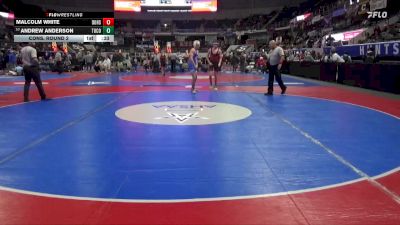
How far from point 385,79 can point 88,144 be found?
11.2 m

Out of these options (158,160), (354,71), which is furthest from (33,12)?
(158,160)

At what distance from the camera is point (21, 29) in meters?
21.3

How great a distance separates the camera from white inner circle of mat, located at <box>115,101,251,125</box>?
7988mm

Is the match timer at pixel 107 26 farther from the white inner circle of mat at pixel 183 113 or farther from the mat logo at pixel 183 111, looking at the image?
the mat logo at pixel 183 111

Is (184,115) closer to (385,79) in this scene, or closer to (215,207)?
(215,207)

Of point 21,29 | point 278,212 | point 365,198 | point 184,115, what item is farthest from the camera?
point 21,29

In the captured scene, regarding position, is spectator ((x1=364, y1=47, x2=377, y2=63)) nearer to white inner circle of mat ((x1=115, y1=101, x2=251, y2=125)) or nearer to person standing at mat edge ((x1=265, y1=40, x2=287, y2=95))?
person standing at mat edge ((x1=265, y1=40, x2=287, y2=95))
